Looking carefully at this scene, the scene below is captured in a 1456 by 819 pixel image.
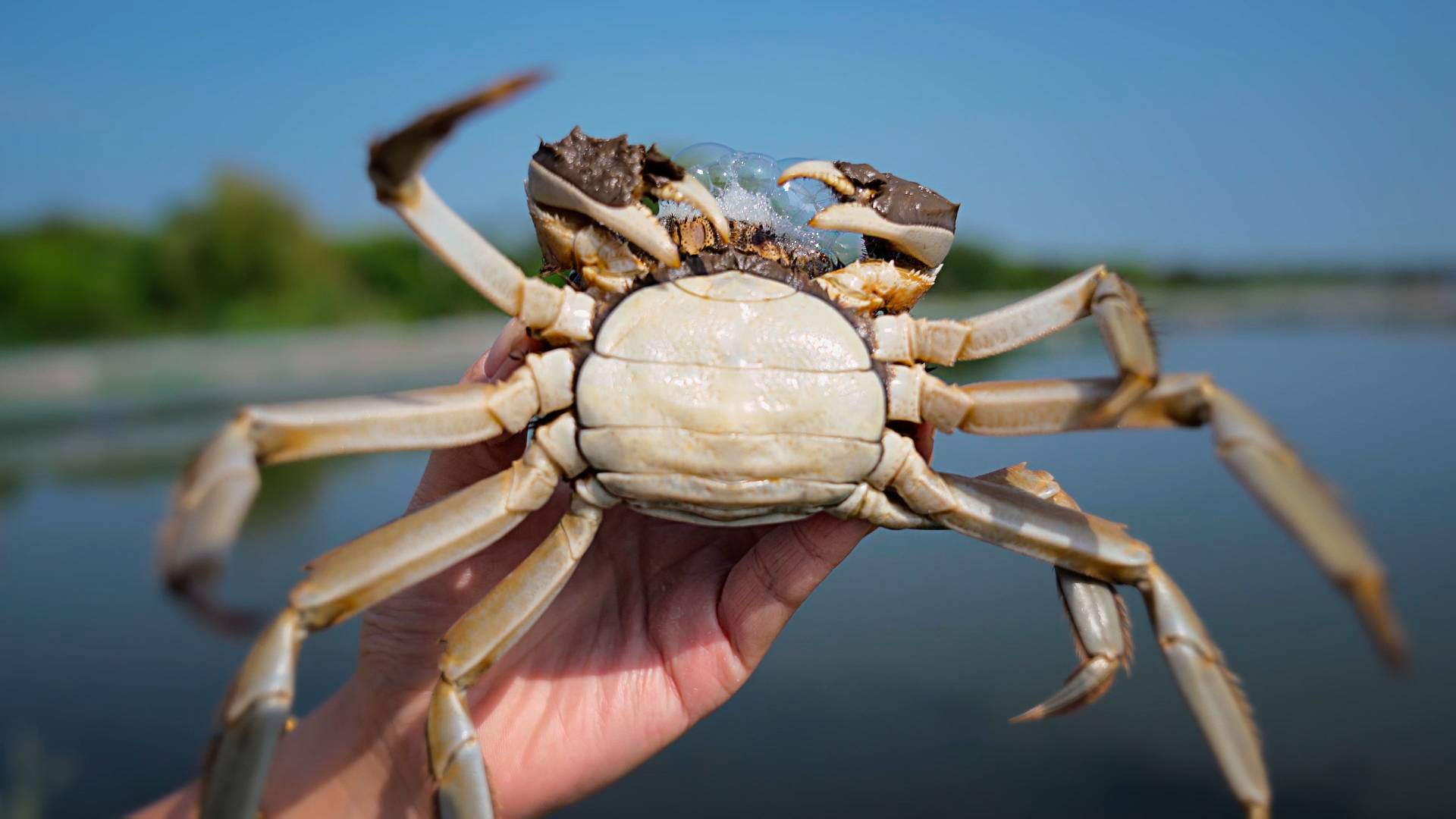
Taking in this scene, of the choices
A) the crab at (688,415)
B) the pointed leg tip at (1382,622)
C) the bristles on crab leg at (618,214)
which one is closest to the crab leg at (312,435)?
the crab at (688,415)

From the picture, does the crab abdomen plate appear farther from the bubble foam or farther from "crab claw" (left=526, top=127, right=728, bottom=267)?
the bubble foam

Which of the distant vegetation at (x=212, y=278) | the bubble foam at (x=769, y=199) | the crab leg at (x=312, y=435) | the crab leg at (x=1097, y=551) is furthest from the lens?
the distant vegetation at (x=212, y=278)

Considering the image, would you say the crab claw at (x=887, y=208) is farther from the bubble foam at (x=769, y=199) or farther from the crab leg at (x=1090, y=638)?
the crab leg at (x=1090, y=638)

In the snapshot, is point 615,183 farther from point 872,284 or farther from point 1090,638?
point 1090,638

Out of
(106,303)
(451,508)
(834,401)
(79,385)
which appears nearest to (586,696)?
(451,508)

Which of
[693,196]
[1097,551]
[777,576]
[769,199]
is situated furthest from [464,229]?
[1097,551]

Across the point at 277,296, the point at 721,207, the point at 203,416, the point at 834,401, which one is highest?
the point at 721,207

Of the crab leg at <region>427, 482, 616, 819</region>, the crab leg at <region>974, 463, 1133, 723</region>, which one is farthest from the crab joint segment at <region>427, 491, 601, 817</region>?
the crab leg at <region>974, 463, 1133, 723</region>

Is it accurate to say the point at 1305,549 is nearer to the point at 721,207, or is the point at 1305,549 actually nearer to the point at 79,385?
the point at 721,207
